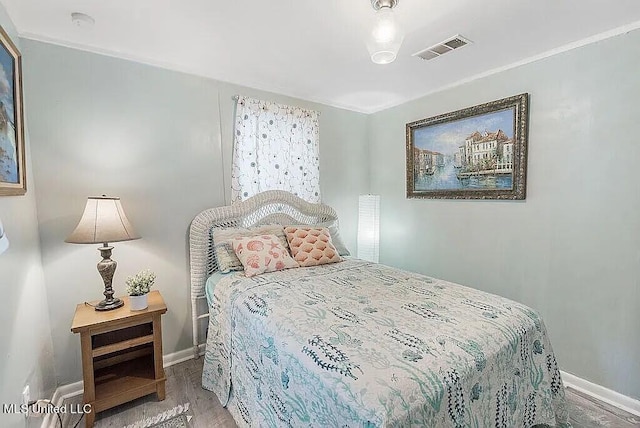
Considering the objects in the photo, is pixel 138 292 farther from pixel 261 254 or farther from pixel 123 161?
pixel 123 161

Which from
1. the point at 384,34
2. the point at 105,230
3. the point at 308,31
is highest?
the point at 308,31

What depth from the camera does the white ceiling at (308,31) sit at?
5.40ft

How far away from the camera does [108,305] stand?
1.93 m

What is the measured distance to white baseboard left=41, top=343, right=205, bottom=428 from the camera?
1733 millimetres

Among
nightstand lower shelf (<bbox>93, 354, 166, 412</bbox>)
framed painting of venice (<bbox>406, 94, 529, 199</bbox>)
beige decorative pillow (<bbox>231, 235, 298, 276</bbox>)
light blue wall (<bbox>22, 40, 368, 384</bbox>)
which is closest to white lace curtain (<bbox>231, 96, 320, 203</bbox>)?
light blue wall (<bbox>22, 40, 368, 384</bbox>)

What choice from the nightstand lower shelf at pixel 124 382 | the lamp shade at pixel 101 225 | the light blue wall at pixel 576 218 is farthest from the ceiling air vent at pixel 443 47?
the nightstand lower shelf at pixel 124 382

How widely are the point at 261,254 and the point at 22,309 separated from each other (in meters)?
1.34

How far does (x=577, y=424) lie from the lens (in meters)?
1.77

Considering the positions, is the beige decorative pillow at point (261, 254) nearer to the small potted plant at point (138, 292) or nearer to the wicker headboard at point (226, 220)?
the wicker headboard at point (226, 220)

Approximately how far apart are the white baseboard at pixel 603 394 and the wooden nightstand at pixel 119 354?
290 centimetres

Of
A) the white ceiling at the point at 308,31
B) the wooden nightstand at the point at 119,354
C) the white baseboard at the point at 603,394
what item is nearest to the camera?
the white ceiling at the point at 308,31

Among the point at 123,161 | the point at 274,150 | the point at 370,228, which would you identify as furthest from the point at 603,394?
the point at 123,161

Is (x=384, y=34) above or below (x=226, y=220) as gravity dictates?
above

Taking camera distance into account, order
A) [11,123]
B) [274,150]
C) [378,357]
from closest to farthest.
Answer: [378,357], [11,123], [274,150]
